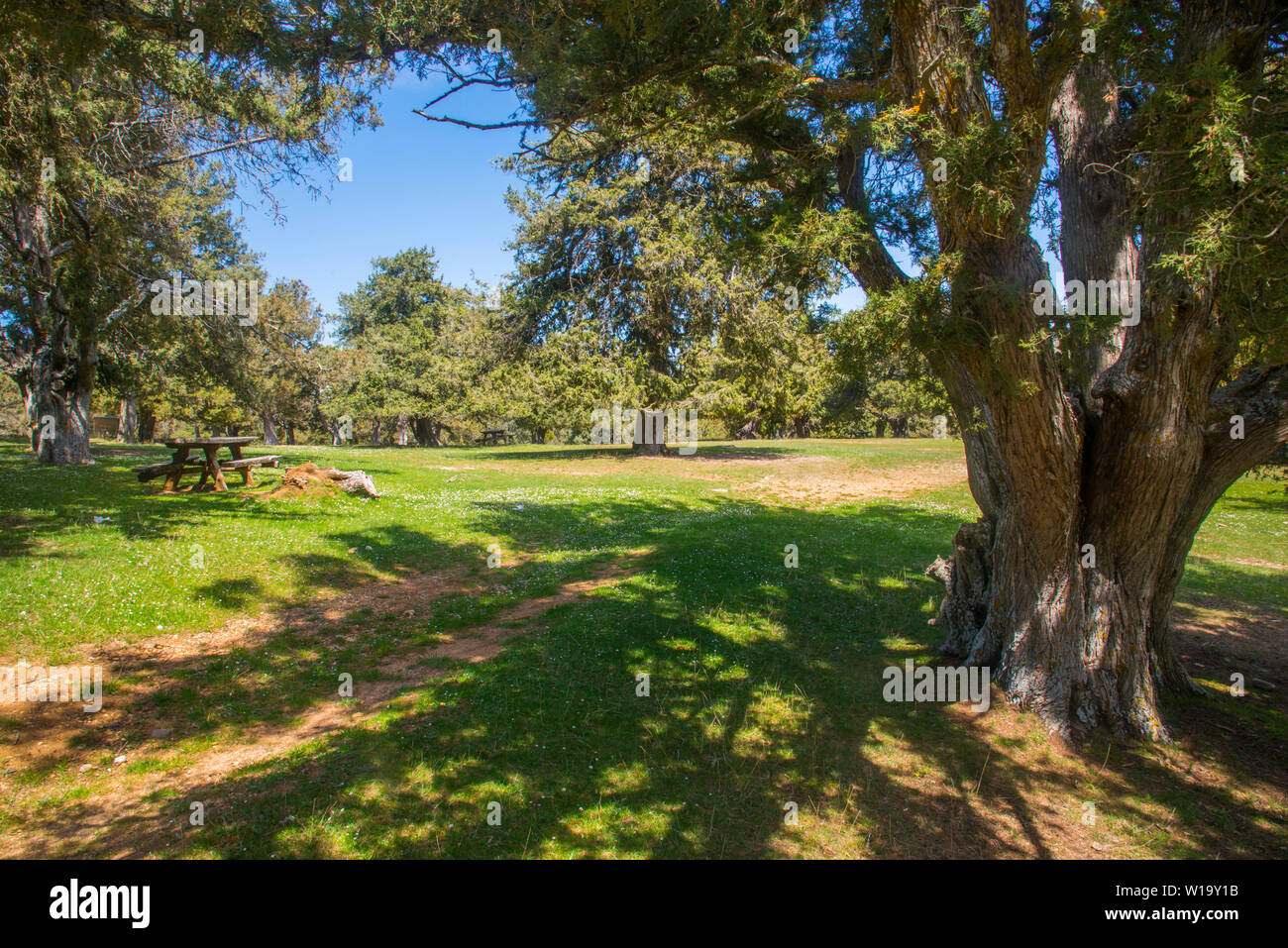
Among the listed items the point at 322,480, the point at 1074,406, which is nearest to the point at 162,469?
the point at 322,480

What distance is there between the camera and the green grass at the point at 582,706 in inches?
177

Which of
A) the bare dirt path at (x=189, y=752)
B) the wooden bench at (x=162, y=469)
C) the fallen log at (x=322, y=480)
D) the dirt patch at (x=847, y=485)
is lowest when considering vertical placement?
the bare dirt path at (x=189, y=752)

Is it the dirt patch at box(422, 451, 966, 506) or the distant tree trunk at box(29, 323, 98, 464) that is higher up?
the distant tree trunk at box(29, 323, 98, 464)

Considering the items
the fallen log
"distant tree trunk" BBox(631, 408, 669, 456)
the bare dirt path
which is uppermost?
"distant tree trunk" BBox(631, 408, 669, 456)

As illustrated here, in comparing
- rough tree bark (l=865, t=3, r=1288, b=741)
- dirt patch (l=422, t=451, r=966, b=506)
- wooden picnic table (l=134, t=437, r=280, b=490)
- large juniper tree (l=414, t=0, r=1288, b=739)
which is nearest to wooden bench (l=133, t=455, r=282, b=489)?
wooden picnic table (l=134, t=437, r=280, b=490)

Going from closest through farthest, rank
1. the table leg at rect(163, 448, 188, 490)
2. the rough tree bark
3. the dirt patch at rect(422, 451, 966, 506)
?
the rough tree bark
the table leg at rect(163, 448, 188, 490)
the dirt patch at rect(422, 451, 966, 506)

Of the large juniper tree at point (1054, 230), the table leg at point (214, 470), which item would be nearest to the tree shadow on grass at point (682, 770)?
the large juniper tree at point (1054, 230)

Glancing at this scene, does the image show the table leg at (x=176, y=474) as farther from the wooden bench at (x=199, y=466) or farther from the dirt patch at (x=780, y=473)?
the dirt patch at (x=780, y=473)

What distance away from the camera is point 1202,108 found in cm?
390

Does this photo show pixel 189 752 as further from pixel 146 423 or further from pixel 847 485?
pixel 146 423

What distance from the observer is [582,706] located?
20.3 ft

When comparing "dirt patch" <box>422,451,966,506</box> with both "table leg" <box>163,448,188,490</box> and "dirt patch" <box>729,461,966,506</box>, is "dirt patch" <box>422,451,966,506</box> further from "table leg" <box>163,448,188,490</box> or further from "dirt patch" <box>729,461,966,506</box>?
"table leg" <box>163,448,188,490</box>

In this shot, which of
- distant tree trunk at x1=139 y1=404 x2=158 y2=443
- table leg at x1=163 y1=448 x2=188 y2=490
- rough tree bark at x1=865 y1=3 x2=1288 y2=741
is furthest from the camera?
distant tree trunk at x1=139 y1=404 x2=158 y2=443

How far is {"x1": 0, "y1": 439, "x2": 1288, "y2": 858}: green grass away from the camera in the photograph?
4.50m
